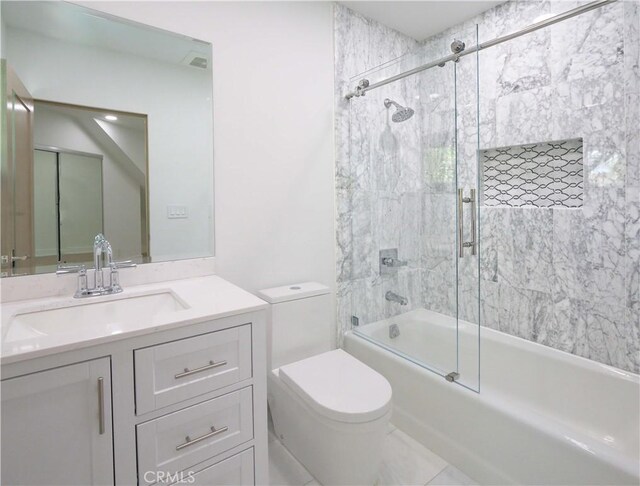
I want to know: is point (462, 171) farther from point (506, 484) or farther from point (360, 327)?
point (506, 484)

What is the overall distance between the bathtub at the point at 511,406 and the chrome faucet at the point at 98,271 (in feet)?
4.60

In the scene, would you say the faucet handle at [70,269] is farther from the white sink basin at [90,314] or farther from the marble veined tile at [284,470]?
the marble veined tile at [284,470]

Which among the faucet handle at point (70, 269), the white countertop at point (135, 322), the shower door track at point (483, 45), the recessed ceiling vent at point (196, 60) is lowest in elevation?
the white countertop at point (135, 322)

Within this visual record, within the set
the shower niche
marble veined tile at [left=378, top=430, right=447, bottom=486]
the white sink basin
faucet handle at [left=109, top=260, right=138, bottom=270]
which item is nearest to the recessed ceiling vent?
faucet handle at [left=109, top=260, right=138, bottom=270]

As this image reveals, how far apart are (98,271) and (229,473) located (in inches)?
37.0

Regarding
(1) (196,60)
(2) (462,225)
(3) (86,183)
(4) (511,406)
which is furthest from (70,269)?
(4) (511,406)

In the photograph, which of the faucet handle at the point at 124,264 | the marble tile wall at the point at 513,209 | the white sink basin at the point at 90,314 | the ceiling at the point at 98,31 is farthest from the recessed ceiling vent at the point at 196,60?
the white sink basin at the point at 90,314

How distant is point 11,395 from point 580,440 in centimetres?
180

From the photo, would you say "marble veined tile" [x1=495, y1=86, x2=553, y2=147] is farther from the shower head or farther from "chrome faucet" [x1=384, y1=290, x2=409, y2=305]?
"chrome faucet" [x1=384, y1=290, x2=409, y2=305]

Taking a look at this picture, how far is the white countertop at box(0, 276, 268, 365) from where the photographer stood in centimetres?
93

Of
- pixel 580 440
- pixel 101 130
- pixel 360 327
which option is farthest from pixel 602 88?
pixel 101 130

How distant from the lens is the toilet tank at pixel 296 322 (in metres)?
1.80

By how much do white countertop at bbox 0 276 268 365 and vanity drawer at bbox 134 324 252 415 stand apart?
0.07 metres

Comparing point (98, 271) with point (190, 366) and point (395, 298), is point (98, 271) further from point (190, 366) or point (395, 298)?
point (395, 298)
